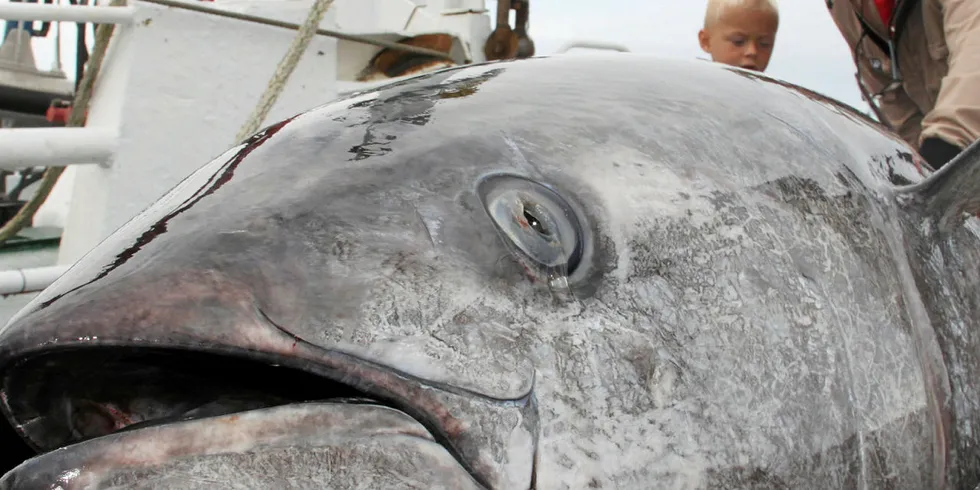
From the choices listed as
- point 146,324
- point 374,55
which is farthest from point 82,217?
point 146,324

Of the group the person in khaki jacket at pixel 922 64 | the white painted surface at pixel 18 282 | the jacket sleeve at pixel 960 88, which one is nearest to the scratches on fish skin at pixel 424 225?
the person in khaki jacket at pixel 922 64

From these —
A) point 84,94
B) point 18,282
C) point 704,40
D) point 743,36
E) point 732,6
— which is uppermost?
point 732,6

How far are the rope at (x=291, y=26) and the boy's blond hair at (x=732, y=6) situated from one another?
4.32ft

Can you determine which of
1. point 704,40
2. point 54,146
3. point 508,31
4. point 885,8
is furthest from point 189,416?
point 508,31

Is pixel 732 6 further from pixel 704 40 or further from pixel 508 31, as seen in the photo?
pixel 508 31

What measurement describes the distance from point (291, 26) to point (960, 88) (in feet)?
9.06

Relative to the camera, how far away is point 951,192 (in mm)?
1470

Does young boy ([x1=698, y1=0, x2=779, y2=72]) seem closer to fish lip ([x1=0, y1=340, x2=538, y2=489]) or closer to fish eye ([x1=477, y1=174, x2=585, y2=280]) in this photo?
fish eye ([x1=477, y1=174, x2=585, y2=280])

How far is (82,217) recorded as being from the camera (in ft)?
13.7

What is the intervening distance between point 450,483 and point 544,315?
0.22 m

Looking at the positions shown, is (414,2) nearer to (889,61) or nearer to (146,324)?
(889,61)

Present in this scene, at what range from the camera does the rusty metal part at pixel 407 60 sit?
4871mm

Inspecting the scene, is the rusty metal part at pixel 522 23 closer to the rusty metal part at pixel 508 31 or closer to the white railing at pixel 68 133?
the rusty metal part at pixel 508 31

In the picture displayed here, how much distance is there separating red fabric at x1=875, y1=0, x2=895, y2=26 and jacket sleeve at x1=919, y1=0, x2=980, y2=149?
53 cm
